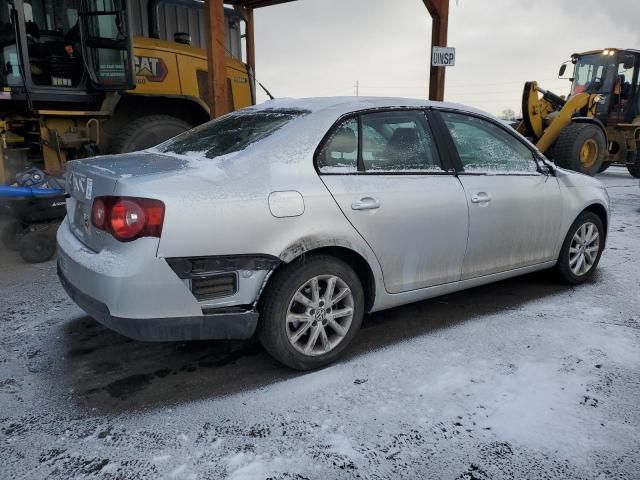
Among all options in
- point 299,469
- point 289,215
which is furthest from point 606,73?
point 299,469

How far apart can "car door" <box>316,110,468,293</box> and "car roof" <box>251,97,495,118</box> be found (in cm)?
6

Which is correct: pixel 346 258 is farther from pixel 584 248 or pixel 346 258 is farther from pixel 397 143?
pixel 584 248

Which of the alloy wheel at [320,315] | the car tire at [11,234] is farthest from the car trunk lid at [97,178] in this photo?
the car tire at [11,234]

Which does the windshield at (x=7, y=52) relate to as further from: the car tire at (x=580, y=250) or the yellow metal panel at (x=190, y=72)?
the car tire at (x=580, y=250)

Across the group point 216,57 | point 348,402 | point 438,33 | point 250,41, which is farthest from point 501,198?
point 250,41

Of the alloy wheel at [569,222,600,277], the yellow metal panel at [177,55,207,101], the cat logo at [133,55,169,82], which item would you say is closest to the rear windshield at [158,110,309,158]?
the alloy wheel at [569,222,600,277]

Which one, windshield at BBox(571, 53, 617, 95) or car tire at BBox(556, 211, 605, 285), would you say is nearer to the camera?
car tire at BBox(556, 211, 605, 285)

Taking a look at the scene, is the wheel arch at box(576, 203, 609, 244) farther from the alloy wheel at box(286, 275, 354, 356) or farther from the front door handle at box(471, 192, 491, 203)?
the alloy wheel at box(286, 275, 354, 356)

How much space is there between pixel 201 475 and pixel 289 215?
4.18 ft

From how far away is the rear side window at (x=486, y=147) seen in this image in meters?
3.62

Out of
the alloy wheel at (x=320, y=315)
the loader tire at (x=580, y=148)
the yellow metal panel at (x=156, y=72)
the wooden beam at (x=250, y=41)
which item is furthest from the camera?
the wooden beam at (x=250, y=41)

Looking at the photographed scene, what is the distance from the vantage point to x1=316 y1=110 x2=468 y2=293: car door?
3.01 meters

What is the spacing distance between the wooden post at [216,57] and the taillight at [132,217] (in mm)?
4550

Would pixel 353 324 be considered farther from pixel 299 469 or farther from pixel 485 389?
pixel 299 469
